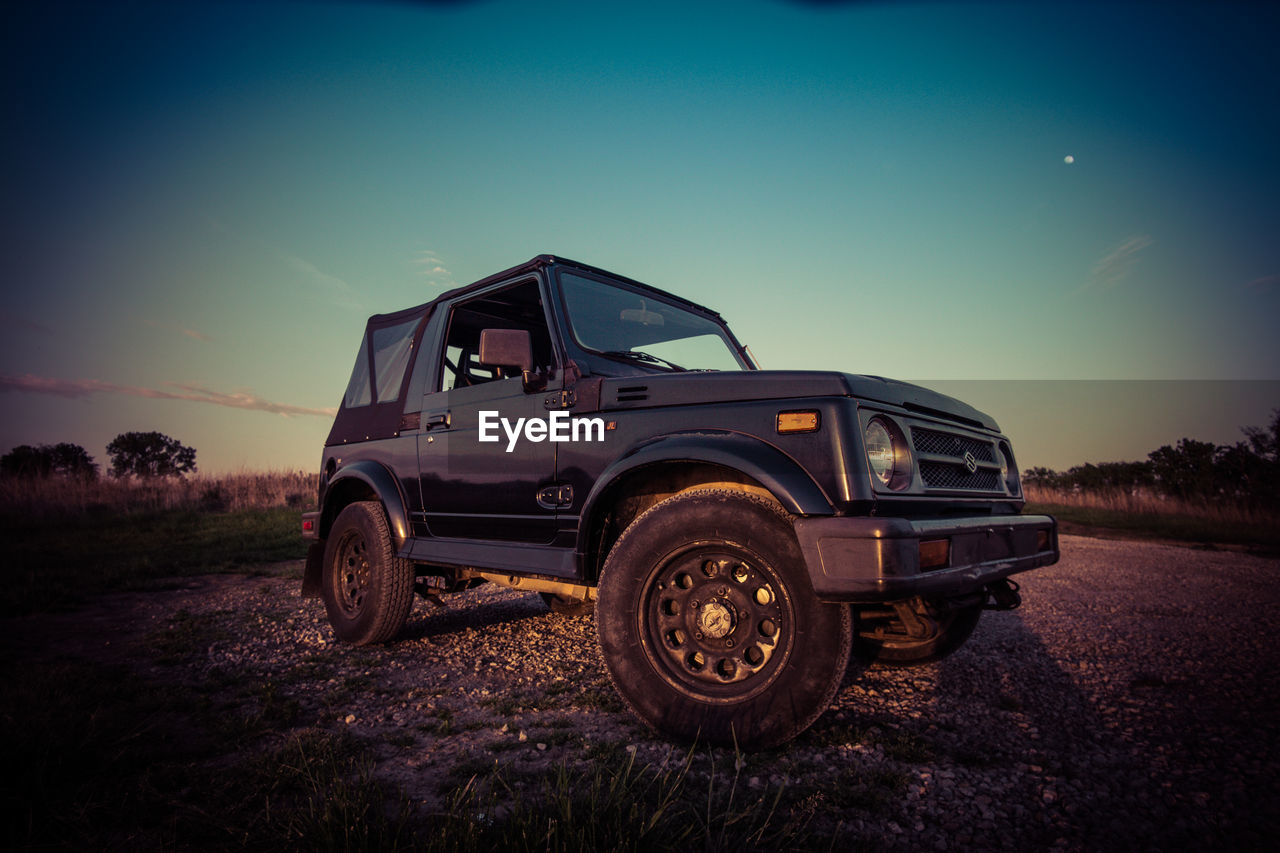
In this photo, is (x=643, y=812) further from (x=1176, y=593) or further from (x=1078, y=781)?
(x=1176, y=593)

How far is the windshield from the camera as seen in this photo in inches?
134

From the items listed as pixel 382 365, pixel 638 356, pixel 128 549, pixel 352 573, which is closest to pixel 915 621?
pixel 638 356

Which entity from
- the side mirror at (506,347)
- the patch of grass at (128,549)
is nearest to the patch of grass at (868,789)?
the side mirror at (506,347)

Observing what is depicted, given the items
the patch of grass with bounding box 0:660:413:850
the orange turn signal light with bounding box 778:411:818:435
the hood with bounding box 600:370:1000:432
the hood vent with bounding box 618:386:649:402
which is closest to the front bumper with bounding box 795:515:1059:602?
the orange turn signal light with bounding box 778:411:818:435

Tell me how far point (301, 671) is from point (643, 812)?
2931 mm

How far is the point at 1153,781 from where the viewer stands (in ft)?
6.71

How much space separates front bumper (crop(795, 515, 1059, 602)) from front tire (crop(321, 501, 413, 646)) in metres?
2.99

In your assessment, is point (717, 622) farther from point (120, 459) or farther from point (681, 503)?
point (120, 459)

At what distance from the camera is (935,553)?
2.15m

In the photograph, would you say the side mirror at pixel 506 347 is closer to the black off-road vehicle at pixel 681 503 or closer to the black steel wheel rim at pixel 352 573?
the black off-road vehicle at pixel 681 503

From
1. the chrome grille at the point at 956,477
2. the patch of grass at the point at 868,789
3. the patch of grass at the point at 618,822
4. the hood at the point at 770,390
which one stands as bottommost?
the patch of grass at the point at 868,789

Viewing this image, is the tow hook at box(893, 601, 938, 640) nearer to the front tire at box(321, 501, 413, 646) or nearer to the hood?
the hood

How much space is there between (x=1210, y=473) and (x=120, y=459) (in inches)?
2531

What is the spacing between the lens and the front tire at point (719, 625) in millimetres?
2178
